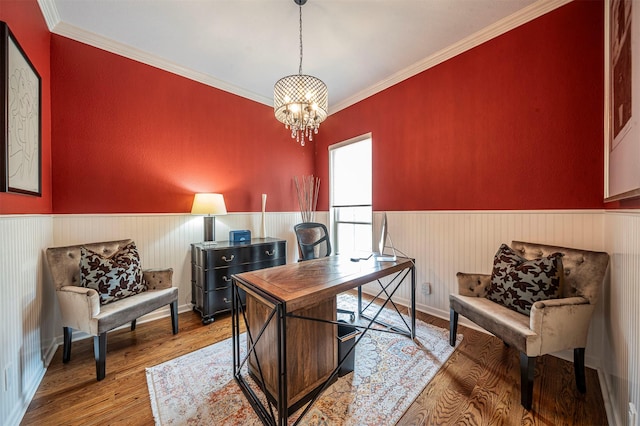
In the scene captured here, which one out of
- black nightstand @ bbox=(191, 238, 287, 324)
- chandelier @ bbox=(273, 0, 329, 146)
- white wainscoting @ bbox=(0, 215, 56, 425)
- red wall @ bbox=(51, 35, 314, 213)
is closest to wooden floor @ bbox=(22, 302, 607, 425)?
white wainscoting @ bbox=(0, 215, 56, 425)

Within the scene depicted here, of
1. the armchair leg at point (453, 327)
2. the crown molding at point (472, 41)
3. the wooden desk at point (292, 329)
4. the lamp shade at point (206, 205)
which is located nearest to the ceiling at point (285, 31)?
the crown molding at point (472, 41)

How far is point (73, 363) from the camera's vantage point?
6.35ft

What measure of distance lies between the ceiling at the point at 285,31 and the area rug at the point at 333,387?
2.95m

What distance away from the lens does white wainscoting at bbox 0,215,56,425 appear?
4.35 feet

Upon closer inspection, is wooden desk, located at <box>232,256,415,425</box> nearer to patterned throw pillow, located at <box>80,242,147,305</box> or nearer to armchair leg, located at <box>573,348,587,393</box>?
patterned throw pillow, located at <box>80,242,147,305</box>

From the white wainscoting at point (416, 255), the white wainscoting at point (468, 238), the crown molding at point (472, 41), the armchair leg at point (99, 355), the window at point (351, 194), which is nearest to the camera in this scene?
the white wainscoting at point (416, 255)

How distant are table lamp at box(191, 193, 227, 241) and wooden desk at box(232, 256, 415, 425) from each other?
4.46 feet

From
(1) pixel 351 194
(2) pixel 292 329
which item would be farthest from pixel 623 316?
(1) pixel 351 194

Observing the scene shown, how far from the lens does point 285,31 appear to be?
2.34m

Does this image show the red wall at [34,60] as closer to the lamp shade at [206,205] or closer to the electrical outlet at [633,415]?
the lamp shade at [206,205]

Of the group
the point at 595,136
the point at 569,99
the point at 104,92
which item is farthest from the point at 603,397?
the point at 104,92

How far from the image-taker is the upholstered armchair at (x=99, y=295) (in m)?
1.78

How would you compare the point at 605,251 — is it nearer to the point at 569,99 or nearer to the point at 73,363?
the point at 569,99

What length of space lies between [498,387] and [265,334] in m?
1.62
